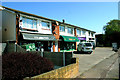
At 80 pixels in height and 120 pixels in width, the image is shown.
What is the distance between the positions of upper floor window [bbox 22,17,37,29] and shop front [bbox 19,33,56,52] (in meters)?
1.44

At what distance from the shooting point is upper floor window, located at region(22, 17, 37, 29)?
603 inches

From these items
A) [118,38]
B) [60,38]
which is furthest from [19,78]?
[118,38]

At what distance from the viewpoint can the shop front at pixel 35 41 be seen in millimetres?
13836

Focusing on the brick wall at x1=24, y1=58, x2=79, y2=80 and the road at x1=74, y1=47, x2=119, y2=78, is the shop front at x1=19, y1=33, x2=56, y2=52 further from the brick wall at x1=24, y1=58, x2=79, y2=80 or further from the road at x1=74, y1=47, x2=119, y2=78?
the brick wall at x1=24, y1=58, x2=79, y2=80

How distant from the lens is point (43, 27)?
1842cm

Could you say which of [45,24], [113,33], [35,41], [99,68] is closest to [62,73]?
[99,68]

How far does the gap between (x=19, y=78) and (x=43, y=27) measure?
593 inches

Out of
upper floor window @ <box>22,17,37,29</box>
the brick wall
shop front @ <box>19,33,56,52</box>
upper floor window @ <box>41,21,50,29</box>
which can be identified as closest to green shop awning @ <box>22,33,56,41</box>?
shop front @ <box>19,33,56,52</box>

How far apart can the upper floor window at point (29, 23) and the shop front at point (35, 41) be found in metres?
1.44

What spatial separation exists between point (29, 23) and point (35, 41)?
268 cm

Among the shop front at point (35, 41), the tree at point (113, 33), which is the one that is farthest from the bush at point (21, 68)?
the tree at point (113, 33)

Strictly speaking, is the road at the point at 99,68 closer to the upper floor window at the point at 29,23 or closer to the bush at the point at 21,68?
the bush at the point at 21,68

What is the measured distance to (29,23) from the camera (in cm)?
1609

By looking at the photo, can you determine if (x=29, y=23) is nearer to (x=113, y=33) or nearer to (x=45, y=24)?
(x=45, y=24)
